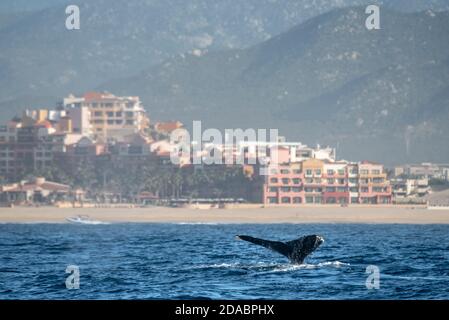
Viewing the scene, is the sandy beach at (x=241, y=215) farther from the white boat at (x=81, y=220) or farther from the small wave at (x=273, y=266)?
the small wave at (x=273, y=266)

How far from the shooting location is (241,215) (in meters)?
174

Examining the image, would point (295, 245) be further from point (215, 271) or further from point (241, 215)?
point (241, 215)

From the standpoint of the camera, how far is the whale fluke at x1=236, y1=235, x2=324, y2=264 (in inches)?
2285

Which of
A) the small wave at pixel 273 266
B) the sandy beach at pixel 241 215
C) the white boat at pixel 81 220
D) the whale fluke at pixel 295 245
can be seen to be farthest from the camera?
the sandy beach at pixel 241 215

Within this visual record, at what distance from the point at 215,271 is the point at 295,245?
165 inches

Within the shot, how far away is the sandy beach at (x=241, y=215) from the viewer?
Answer: 547 feet

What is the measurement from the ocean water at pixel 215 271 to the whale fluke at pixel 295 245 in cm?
67

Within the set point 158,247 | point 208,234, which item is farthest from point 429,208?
point 158,247

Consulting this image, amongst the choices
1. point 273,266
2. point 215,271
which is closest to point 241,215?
point 273,266

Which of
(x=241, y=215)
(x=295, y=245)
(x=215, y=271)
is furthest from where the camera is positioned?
(x=241, y=215)

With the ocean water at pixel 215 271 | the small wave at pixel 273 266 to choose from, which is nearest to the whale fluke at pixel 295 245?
the small wave at pixel 273 266

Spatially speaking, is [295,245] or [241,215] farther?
[241,215]

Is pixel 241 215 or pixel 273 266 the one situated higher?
pixel 241 215

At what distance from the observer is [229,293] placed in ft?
171
